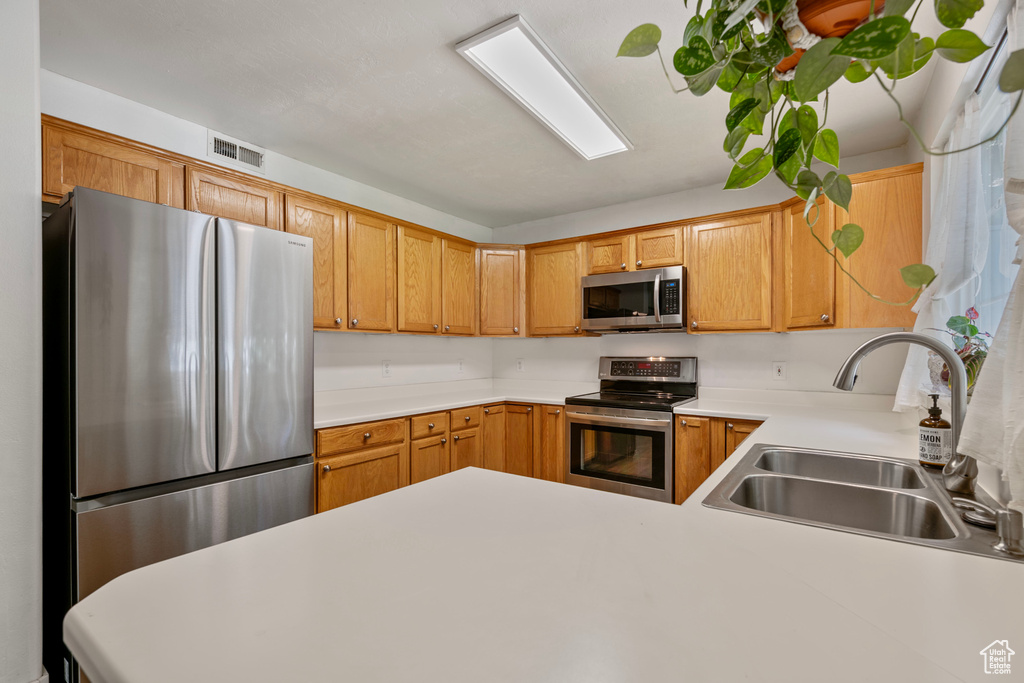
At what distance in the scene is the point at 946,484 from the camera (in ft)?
3.76

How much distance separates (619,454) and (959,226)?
2141mm

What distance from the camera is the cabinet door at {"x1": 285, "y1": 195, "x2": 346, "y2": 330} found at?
270 cm

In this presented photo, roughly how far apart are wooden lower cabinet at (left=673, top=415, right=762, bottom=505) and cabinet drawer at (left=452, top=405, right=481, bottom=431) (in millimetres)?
1414

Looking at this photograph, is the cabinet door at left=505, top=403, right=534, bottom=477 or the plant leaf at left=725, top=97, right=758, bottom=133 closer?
the plant leaf at left=725, top=97, right=758, bottom=133

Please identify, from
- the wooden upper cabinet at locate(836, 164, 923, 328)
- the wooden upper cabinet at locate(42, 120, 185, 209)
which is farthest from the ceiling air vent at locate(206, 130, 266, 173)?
the wooden upper cabinet at locate(836, 164, 923, 328)

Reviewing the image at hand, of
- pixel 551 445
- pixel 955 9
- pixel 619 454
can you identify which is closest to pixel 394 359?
pixel 551 445

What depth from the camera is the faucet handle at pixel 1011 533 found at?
746 millimetres

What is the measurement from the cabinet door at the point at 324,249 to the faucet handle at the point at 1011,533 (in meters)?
2.77

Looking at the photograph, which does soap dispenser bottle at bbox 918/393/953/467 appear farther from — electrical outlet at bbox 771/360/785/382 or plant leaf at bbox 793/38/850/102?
electrical outlet at bbox 771/360/785/382

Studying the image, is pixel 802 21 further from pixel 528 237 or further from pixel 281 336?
pixel 528 237

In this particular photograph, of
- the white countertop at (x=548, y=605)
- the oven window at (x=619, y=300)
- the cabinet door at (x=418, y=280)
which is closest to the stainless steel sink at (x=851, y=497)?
the white countertop at (x=548, y=605)

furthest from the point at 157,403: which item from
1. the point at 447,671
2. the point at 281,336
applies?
the point at 447,671

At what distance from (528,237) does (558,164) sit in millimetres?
1422

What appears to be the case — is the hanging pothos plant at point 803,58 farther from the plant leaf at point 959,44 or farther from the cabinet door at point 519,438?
the cabinet door at point 519,438
